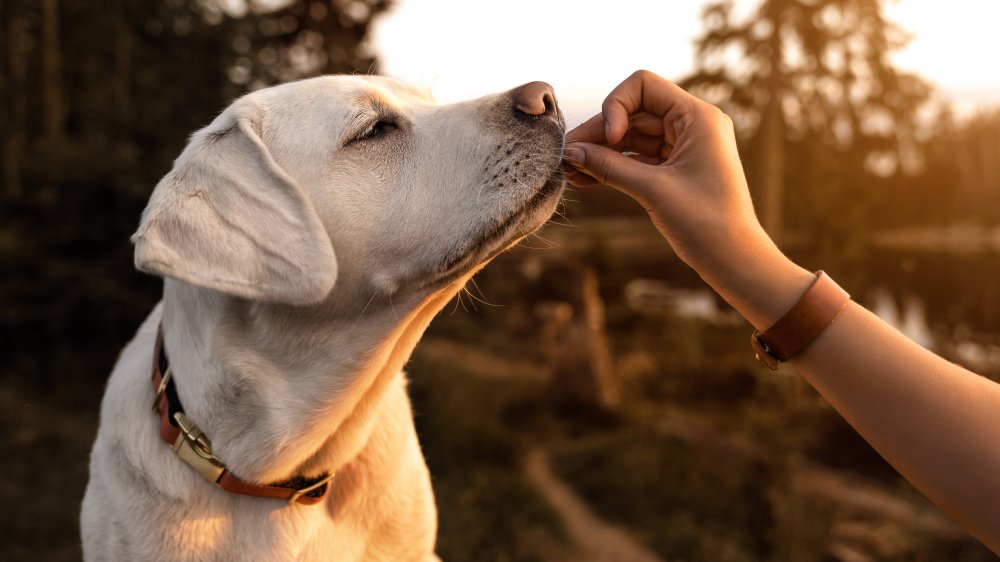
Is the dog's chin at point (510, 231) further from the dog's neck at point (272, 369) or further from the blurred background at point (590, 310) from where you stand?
the blurred background at point (590, 310)

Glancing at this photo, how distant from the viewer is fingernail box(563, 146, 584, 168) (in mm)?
1913

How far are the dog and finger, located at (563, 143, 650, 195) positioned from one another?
5.3 inches

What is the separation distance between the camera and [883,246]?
11.1 meters

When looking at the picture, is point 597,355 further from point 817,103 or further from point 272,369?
point 272,369

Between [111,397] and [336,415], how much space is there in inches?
34.7

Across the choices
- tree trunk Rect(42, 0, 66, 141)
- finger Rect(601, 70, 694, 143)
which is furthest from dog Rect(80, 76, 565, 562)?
tree trunk Rect(42, 0, 66, 141)

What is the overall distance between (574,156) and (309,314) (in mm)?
933

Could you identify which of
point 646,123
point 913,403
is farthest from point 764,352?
point 646,123

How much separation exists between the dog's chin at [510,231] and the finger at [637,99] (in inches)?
11.3

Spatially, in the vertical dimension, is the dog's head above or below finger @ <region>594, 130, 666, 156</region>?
below

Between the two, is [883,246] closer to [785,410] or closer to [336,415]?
[785,410]

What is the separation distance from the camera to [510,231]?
2059mm

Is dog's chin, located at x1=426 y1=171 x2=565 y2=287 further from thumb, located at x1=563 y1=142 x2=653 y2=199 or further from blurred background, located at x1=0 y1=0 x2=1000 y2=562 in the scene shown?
blurred background, located at x1=0 y1=0 x2=1000 y2=562

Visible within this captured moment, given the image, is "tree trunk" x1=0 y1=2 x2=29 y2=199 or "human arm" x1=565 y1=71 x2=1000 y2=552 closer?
"human arm" x1=565 y1=71 x2=1000 y2=552
